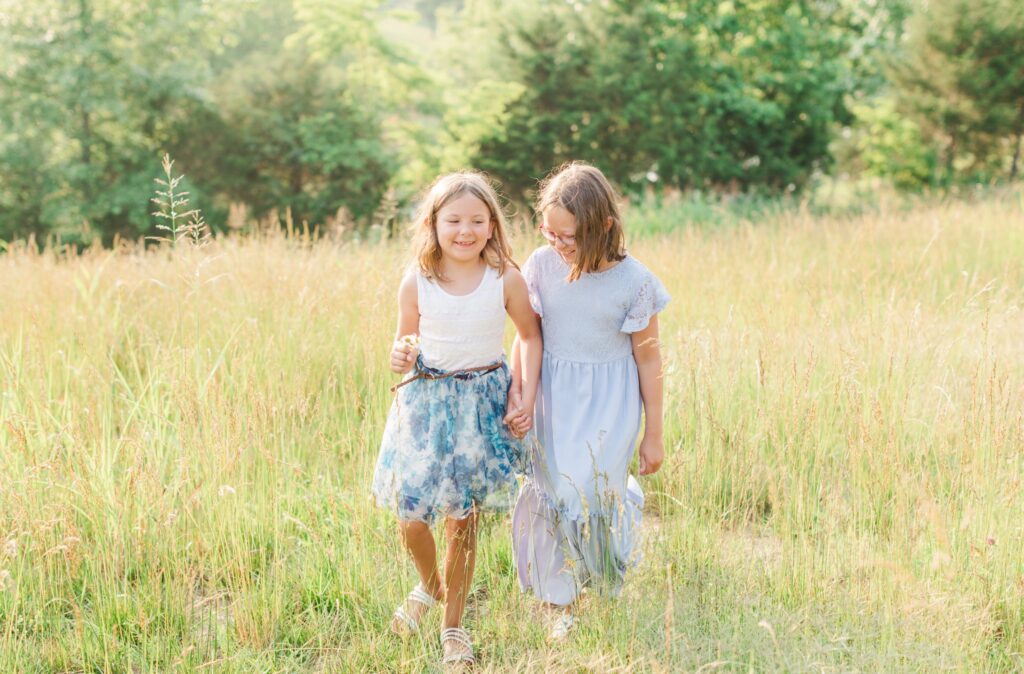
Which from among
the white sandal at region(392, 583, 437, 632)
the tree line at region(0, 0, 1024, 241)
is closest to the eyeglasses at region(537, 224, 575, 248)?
the white sandal at region(392, 583, 437, 632)

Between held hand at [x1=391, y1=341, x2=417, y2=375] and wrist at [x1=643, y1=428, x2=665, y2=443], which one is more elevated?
held hand at [x1=391, y1=341, x2=417, y2=375]

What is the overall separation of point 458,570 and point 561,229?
101cm

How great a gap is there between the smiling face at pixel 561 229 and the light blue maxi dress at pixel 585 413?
9 centimetres

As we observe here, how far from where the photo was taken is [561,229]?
92.4 inches

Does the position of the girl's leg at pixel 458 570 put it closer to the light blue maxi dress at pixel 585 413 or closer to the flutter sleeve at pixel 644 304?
the light blue maxi dress at pixel 585 413

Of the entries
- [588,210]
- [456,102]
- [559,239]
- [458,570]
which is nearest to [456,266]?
[559,239]

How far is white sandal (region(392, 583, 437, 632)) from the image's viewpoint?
237 centimetres

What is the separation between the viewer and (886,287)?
17.1ft

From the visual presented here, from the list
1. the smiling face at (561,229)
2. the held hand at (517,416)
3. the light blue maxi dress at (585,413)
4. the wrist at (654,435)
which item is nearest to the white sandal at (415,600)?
the light blue maxi dress at (585,413)

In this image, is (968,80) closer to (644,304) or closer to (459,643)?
(644,304)

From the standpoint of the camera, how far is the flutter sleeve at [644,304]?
7.82 feet

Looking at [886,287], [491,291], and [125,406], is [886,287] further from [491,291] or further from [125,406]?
[125,406]

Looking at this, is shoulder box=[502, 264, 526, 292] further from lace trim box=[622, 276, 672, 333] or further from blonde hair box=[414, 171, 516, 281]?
lace trim box=[622, 276, 672, 333]

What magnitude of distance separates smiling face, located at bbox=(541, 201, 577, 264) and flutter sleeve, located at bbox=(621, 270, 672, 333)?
222 millimetres
